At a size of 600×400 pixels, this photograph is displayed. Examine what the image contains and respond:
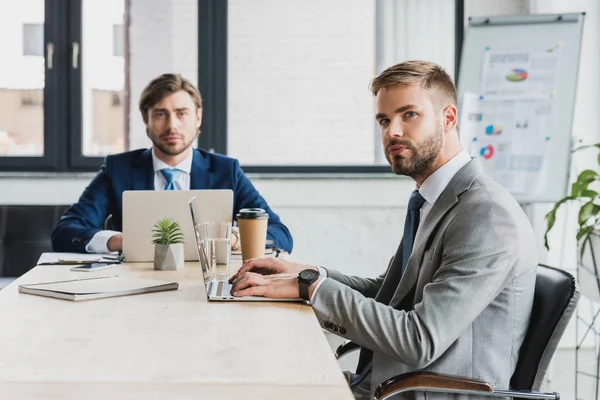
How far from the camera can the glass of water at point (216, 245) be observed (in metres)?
1.85

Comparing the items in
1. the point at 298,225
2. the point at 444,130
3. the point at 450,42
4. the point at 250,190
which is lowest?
the point at 298,225

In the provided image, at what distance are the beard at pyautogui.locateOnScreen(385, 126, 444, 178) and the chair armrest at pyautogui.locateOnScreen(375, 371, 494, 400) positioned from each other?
0.50m

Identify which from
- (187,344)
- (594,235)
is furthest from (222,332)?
(594,235)

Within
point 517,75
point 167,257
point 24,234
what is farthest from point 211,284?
point 517,75

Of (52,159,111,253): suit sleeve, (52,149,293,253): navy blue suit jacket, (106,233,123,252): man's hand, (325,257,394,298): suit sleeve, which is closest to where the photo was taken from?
(325,257,394,298): suit sleeve

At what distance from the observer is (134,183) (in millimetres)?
3111

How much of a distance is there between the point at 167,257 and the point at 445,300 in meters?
0.93

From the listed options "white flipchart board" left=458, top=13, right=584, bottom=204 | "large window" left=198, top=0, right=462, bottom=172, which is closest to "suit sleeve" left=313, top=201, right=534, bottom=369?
"white flipchart board" left=458, top=13, right=584, bottom=204

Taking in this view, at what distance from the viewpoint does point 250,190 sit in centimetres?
320

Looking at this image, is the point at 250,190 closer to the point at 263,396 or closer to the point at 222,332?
the point at 222,332

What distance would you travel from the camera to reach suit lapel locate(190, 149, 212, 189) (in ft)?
10.3

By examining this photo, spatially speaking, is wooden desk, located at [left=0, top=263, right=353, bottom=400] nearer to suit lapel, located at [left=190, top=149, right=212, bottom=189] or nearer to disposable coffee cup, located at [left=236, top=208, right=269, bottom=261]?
disposable coffee cup, located at [left=236, top=208, right=269, bottom=261]

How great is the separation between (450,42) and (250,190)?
1.81 meters

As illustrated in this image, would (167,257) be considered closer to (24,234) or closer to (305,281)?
(305,281)
